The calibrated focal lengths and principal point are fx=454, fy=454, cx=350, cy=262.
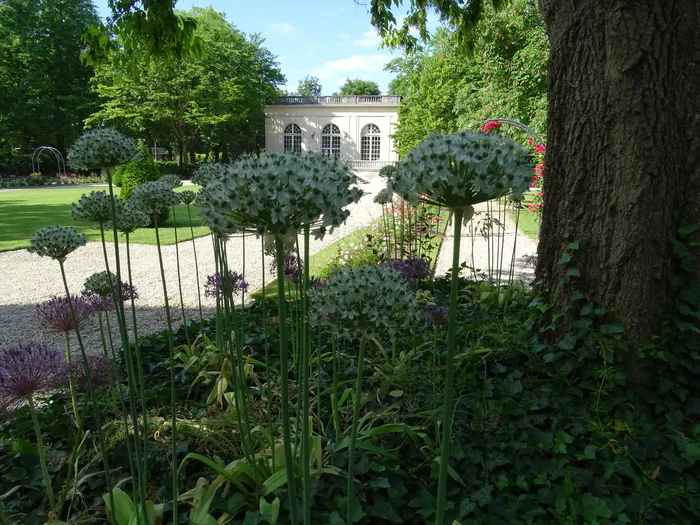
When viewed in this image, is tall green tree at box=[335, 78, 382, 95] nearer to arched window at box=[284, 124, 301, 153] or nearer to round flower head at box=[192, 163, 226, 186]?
arched window at box=[284, 124, 301, 153]

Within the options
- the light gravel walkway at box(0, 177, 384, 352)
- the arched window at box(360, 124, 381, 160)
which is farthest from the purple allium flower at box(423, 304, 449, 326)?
the arched window at box(360, 124, 381, 160)

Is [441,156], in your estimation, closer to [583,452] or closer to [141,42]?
[583,452]

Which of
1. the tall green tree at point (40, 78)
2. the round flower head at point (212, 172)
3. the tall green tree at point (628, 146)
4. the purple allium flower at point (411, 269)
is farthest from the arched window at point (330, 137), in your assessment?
the round flower head at point (212, 172)

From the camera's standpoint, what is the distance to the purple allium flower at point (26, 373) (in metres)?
1.83

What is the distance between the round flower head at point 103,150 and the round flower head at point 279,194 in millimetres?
992

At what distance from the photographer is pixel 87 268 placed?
8.87 metres

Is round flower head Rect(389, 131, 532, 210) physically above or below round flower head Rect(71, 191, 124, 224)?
above

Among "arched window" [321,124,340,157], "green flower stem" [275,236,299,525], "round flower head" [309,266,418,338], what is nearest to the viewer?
"green flower stem" [275,236,299,525]

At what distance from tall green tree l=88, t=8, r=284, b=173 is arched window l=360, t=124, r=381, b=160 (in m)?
11.9

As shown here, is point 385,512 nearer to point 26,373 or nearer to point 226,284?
point 226,284

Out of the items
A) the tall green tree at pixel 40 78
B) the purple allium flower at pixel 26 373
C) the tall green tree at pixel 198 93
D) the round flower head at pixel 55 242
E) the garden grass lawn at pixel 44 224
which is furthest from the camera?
the tall green tree at pixel 198 93

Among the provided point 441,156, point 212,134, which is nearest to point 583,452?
point 441,156

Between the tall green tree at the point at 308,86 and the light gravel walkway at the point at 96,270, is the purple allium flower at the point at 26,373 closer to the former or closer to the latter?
the light gravel walkway at the point at 96,270

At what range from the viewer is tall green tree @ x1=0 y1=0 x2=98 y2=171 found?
3403cm
